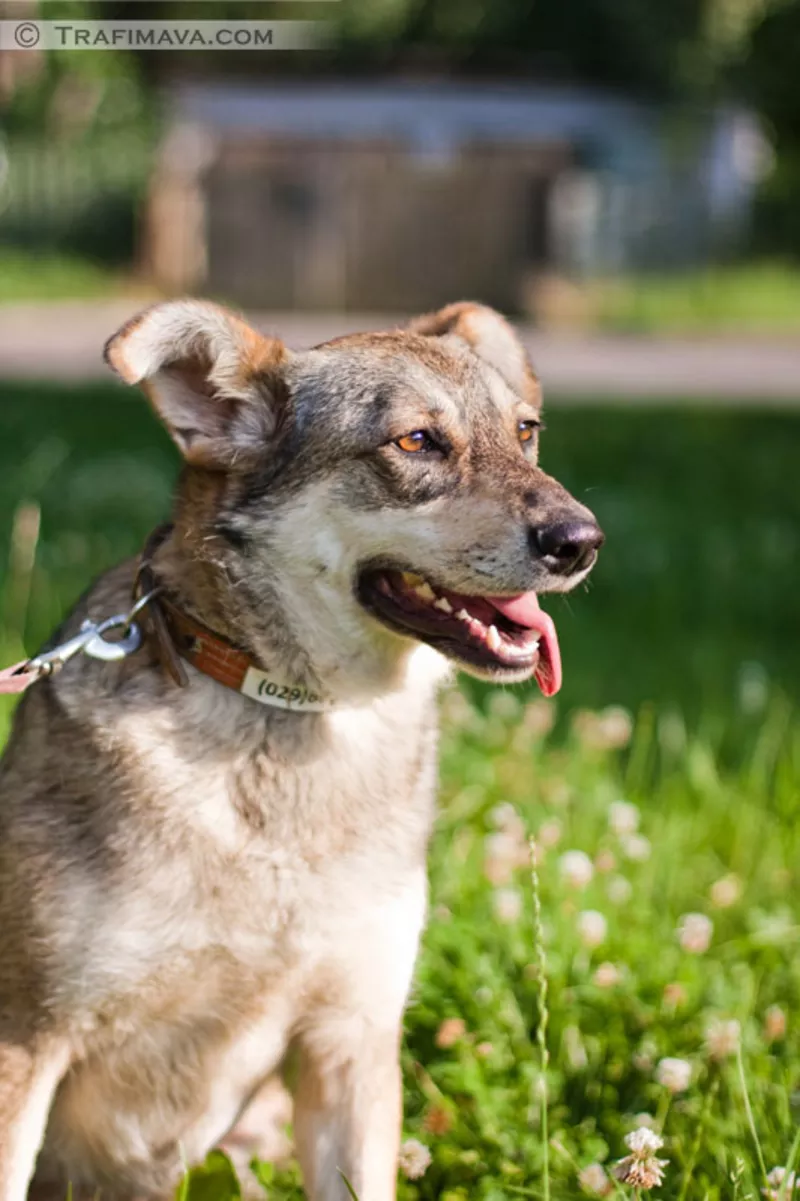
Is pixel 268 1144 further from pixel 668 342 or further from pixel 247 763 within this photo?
pixel 668 342

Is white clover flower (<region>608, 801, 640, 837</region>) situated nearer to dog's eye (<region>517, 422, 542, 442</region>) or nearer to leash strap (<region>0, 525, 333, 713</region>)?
dog's eye (<region>517, 422, 542, 442</region>)

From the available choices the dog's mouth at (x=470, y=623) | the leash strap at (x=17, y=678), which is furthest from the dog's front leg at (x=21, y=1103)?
the dog's mouth at (x=470, y=623)

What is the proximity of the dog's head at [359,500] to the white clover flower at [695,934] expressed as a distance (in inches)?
42.3

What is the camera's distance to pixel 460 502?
289 cm

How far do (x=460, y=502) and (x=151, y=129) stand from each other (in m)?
26.3

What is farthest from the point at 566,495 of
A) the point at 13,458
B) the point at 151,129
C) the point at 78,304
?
the point at 151,129

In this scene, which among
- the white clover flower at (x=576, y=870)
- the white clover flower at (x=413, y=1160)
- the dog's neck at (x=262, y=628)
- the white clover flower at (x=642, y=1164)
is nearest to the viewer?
the white clover flower at (x=642, y=1164)

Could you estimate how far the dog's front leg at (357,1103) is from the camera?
2934 millimetres

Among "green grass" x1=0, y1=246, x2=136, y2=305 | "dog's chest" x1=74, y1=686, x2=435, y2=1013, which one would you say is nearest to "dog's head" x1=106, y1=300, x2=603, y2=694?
"dog's chest" x1=74, y1=686, x2=435, y2=1013

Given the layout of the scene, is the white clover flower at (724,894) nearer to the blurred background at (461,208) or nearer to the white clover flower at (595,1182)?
the white clover flower at (595,1182)

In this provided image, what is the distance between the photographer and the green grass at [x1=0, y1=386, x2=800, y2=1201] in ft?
10.6

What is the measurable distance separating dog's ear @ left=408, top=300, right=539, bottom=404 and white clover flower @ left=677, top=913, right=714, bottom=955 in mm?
1346

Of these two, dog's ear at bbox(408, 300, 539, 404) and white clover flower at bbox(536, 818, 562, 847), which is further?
white clover flower at bbox(536, 818, 562, 847)

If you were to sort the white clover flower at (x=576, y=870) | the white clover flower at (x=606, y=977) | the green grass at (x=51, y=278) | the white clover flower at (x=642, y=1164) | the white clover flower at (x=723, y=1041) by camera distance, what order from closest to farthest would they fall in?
the white clover flower at (x=642, y=1164) → the white clover flower at (x=723, y=1041) → the white clover flower at (x=606, y=977) → the white clover flower at (x=576, y=870) → the green grass at (x=51, y=278)
